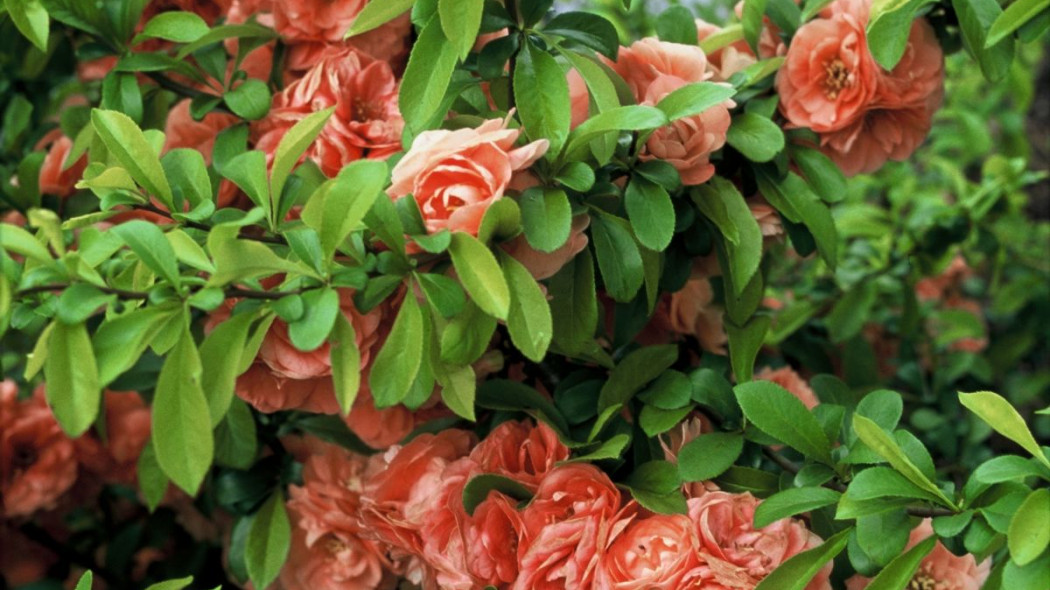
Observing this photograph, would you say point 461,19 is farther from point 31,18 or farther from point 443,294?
point 31,18

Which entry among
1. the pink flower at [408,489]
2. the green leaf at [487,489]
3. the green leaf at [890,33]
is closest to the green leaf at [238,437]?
the pink flower at [408,489]

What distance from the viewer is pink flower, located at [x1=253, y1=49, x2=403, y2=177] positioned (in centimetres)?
82

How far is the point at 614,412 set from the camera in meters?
0.78

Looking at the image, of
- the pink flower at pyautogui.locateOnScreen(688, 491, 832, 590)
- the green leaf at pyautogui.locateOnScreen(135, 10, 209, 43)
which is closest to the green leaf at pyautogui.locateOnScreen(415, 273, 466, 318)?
the pink flower at pyautogui.locateOnScreen(688, 491, 832, 590)

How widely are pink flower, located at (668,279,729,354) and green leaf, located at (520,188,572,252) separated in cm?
28

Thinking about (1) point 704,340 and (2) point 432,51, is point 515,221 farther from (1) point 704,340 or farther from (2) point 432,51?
(1) point 704,340

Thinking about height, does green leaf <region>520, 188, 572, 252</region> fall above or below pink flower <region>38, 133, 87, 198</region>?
above

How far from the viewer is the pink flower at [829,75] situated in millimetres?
837

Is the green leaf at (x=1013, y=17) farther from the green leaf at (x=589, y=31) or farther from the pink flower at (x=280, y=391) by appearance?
the pink flower at (x=280, y=391)

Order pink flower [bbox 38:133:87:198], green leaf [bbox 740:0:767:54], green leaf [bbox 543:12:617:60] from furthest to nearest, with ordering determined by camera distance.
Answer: pink flower [bbox 38:133:87:198], green leaf [bbox 740:0:767:54], green leaf [bbox 543:12:617:60]

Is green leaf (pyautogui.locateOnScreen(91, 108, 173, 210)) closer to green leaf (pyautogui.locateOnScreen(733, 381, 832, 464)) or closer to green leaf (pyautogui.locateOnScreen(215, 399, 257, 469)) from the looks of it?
green leaf (pyautogui.locateOnScreen(215, 399, 257, 469))

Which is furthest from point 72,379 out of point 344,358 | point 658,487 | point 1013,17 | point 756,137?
point 1013,17

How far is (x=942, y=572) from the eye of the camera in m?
0.76

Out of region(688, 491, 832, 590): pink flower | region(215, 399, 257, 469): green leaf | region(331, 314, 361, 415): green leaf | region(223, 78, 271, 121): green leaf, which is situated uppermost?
region(331, 314, 361, 415): green leaf
